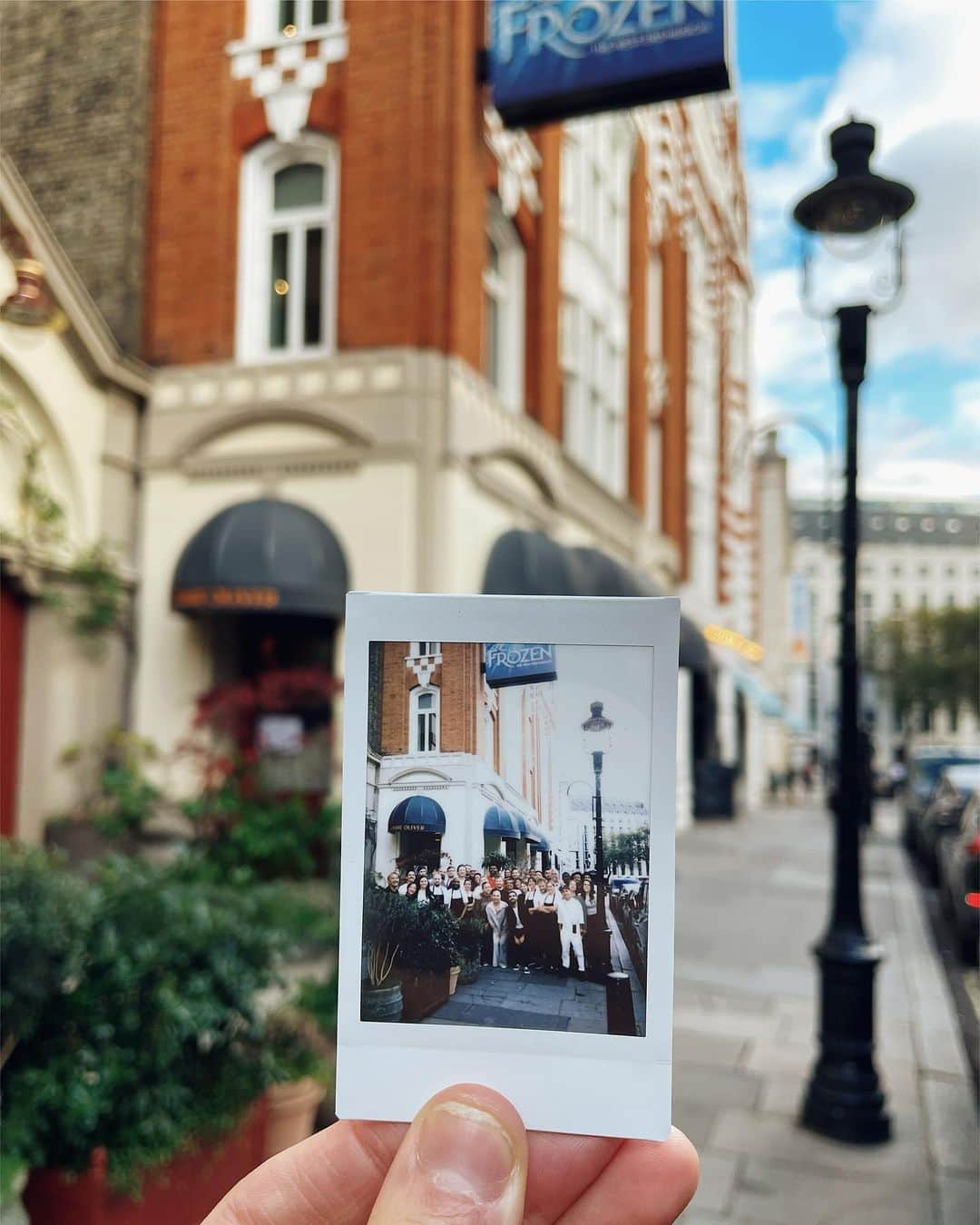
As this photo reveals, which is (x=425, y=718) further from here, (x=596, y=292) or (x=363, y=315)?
(x=596, y=292)

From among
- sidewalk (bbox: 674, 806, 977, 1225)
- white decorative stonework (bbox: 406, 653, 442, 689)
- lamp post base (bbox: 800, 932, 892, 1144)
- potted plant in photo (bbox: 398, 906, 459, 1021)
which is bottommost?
sidewalk (bbox: 674, 806, 977, 1225)

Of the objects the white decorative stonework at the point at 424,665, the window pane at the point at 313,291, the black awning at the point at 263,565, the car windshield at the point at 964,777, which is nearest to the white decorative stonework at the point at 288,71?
the window pane at the point at 313,291

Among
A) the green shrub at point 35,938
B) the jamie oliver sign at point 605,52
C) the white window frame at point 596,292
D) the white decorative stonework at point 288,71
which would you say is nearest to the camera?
the jamie oliver sign at point 605,52

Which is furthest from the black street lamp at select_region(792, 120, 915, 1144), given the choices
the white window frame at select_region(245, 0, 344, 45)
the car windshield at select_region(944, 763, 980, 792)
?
the car windshield at select_region(944, 763, 980, 792)

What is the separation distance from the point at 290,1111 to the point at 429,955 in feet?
6.84

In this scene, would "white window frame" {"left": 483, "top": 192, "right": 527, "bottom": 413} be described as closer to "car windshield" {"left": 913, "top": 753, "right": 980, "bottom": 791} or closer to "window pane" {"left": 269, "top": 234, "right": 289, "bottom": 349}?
"window pane" {"left": 269, "top": 234, "right": 289, "bottom": 349}

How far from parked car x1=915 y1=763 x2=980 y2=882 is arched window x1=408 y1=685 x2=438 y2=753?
9099 millimetres

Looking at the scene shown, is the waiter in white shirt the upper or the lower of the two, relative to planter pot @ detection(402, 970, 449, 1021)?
upper

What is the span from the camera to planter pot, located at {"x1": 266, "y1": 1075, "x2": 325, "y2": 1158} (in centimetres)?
263

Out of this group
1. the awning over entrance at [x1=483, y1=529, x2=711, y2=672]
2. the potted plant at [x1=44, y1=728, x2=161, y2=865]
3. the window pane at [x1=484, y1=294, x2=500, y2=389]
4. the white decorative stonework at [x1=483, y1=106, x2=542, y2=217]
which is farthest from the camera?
the window pane at [x1=484, y1=294, x2=500, y2=389]

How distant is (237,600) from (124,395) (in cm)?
98

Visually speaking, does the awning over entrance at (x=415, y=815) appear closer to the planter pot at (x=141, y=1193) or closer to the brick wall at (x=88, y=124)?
the planter pot at (x=141, y=1193)

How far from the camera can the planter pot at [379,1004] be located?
0.96 m

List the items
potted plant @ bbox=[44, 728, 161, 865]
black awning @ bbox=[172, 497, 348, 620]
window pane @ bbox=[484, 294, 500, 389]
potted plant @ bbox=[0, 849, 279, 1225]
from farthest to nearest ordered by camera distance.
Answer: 1. window pane @ bbox=[484, 294, 500, 389]
2. black awning @ bbox=[172, 497, 348, 620]
3. potted plant @ bbox=[44, 728, 161, 865]
4. potted plant @ bbox=[0, 849, 279, 1225]
